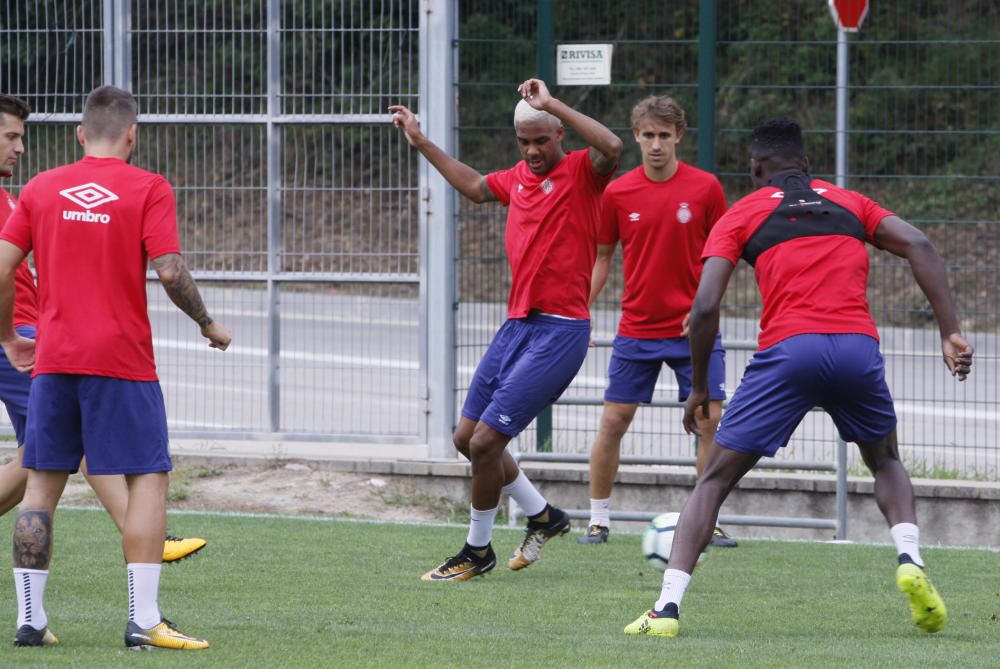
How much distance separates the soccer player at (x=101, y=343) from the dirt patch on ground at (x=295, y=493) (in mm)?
4328

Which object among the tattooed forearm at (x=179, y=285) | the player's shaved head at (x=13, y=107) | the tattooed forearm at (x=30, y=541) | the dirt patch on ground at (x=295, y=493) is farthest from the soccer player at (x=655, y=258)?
the tattooed forearm at (x=30, y=541)

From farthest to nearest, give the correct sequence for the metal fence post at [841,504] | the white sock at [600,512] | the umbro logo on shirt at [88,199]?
1. the metal fence post at [841,504]
2. the white sock at [600,512]
3. the umbro logo on shirt at [88,199]

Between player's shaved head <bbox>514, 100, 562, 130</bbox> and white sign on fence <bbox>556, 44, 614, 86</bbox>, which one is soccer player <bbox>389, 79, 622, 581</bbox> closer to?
player's shaved head <bbox>514, 100, 562, 130</bbox>

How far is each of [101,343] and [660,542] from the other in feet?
8.16

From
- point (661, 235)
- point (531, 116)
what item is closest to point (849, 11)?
point (661, 235)

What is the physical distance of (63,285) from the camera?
548 centimetres

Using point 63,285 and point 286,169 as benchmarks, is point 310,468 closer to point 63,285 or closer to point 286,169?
point 286,169

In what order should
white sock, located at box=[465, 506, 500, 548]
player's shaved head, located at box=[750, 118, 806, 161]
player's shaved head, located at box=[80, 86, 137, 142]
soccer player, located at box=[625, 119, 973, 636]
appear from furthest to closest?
white sock, located at box=[465, 506, 500, 548] < player's shaved head, located at box=[750, 118, 806, 161] < soccer player, located at box=[625, 119, 973, 636] < player's shaved head, located at box=[80, 86, 137, 142]

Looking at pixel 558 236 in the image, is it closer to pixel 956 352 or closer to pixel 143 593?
pixel 956 352

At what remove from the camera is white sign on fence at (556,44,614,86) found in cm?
998

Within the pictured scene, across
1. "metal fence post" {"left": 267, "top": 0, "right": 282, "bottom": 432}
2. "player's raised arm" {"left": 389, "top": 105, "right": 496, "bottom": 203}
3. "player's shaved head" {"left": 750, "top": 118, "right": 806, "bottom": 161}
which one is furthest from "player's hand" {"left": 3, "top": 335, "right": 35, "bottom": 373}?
"metal fence post" {"left": 267, "top": 0, "right": 282, "bottom": 432}

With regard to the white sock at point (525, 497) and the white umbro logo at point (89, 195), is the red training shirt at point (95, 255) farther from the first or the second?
the white sock at point (525, 497)

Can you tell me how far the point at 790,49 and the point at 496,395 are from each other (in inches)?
192

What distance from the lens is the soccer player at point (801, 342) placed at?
19.4 feet
